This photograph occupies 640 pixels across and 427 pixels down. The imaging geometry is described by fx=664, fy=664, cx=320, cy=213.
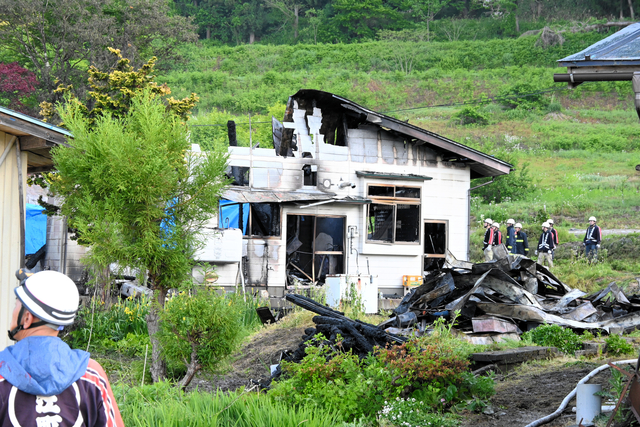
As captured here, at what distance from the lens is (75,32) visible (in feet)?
94.3

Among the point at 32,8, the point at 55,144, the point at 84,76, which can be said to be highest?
the point at 32,8

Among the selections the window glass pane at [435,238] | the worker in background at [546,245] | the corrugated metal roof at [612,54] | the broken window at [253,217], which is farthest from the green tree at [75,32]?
the corrugated metal roof at [612,54]

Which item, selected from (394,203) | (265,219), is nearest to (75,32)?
(265,219)

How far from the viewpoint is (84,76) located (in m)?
30.4

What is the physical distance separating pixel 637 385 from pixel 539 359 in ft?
14.4

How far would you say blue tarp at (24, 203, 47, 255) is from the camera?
699 inches

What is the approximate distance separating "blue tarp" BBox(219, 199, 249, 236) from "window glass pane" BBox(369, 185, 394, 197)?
12.2 ft

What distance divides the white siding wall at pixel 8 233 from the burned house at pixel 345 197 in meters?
8.91

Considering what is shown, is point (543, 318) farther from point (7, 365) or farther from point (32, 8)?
point (32, 8)

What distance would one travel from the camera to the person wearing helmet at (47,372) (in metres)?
2.58

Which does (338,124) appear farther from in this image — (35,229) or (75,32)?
(75,32)

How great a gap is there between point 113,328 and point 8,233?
4005mm

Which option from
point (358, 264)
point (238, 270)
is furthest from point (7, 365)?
point (358, 264)

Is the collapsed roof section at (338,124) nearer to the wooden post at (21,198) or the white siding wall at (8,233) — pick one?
the wooden post at (21,198)
